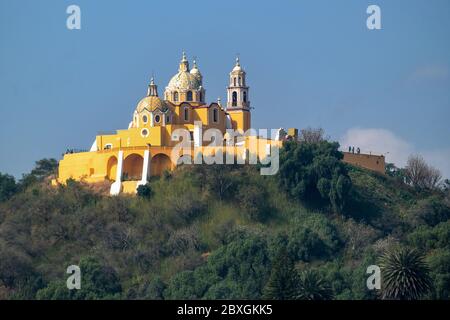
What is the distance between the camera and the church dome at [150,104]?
9144 centimetres

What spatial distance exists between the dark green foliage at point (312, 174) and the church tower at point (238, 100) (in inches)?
170

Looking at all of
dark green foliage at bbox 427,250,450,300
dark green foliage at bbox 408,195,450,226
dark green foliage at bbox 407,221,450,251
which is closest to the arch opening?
dark green foliage at bbox 408,195,450,226

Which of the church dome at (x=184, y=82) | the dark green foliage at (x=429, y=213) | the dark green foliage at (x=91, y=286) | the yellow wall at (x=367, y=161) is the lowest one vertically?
the dark green foliage at (x=91, y=286)

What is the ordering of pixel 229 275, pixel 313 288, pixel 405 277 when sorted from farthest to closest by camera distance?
pixel 229 275
pixel 405 277
pixel 313 288

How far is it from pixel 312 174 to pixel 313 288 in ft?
36.3

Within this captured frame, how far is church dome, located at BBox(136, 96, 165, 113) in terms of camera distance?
300 ft

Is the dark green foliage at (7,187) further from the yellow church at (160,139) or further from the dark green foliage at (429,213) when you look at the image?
the dark green foliage at (429,213)

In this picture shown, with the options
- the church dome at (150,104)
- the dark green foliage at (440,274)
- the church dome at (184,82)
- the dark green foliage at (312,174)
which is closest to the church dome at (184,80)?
the church dome at (184,82)

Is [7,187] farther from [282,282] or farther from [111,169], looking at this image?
[282,282]

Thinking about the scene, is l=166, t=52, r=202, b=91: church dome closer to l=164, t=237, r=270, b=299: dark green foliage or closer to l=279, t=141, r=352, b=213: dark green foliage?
l=279, t=141, r=352, b=213: dark green foliage

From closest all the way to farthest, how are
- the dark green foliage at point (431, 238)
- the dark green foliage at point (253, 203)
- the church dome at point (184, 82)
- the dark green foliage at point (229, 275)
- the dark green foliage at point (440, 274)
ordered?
the dark green foliage at point (440, 274)
the dark green foliage at point (229, 275)
the dark green foliage at point (431, 238)
the dark green foliage at point (253, 203)
the church dome at point (184, 82)

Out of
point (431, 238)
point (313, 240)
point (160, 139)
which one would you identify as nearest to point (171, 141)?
point (160, 139)

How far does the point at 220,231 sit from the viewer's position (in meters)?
88.0
